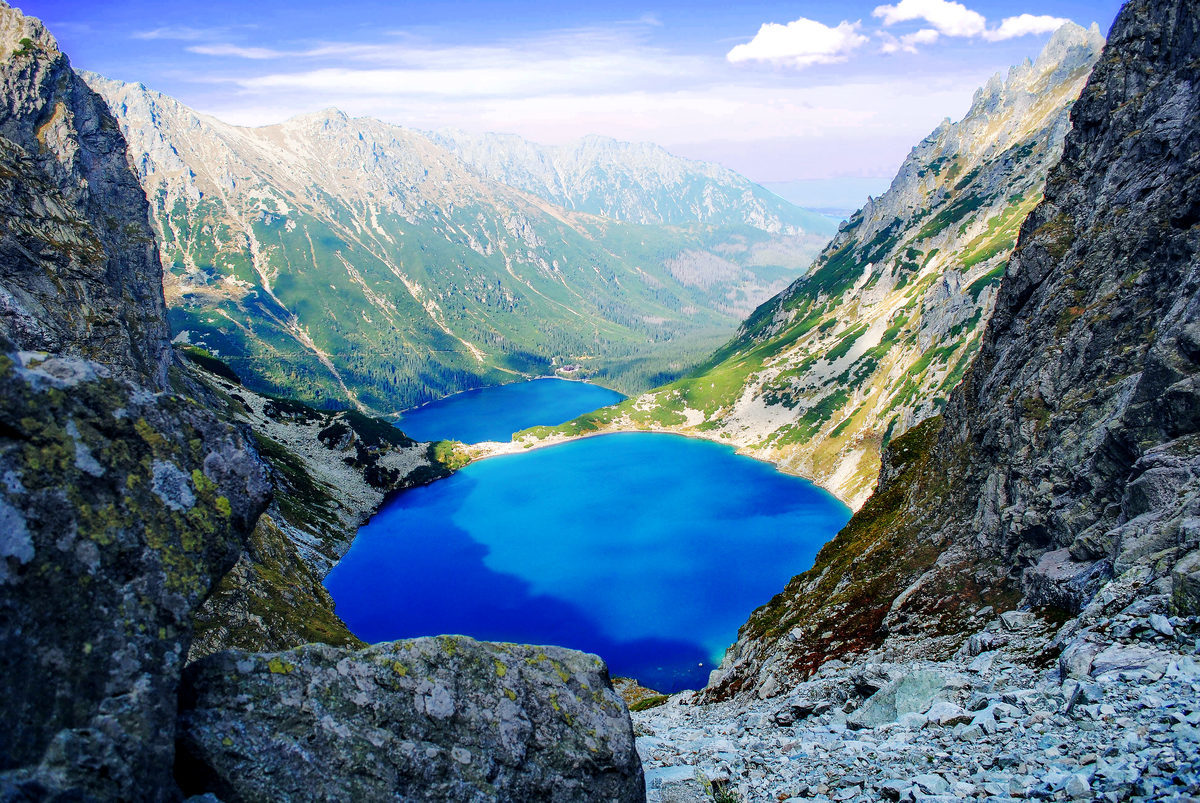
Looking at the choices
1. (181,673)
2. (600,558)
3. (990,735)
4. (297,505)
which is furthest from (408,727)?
(297,505)

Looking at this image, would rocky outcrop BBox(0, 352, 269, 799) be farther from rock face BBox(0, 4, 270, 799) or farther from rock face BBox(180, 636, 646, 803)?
rock face BBox(180, 636, 646, 803)

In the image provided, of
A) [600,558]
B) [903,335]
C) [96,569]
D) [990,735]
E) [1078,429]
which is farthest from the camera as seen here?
[903,335]

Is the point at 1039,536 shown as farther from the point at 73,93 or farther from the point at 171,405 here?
the point at 73,93

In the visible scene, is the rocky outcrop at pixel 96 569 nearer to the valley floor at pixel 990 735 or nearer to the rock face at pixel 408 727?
the rock face at pixel 408 727

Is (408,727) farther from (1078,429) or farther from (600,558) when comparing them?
(600,558)

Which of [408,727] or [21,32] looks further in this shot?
[21,32]

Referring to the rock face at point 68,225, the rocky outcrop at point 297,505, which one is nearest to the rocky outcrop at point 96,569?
the rock face at point 68,225
